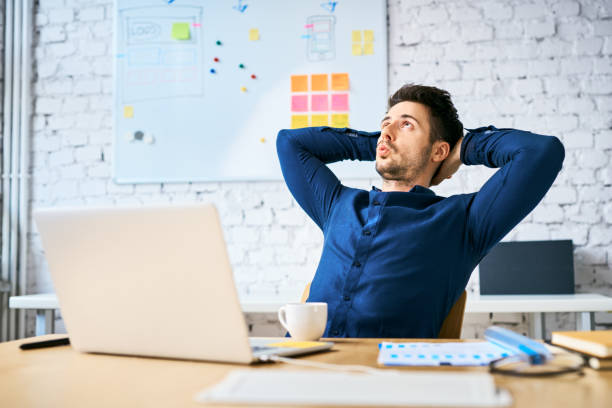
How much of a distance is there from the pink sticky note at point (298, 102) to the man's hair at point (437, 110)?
1.22 metres

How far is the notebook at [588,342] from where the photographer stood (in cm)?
72

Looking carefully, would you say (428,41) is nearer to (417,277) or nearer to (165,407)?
(417,277)

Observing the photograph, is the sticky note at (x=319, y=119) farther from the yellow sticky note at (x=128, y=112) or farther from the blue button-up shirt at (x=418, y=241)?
the blue button-up shirt at (x=418, y=241)

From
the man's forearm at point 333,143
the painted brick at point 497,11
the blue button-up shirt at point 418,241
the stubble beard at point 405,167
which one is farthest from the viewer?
the painted brick at point 497,11

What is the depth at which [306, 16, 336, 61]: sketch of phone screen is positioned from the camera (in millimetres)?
2949

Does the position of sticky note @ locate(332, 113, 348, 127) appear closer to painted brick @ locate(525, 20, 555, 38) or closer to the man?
painted brick @ locate(525, 20, 555, 38)

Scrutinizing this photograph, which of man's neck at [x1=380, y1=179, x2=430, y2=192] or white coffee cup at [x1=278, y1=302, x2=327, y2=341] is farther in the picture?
man's neck at [x1=380, y1=179, x2=430, y2=192]

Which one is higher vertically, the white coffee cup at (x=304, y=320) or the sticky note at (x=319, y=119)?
the sticky note at (x=319, y=119)

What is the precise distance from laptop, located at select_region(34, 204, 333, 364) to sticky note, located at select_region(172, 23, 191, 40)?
8.05 feet

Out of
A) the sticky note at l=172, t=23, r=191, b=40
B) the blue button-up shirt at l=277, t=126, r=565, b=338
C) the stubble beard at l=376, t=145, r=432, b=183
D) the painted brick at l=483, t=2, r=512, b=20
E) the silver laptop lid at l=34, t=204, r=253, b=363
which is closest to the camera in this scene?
the silver laptop lid at l=34, t=204, r=253, b=363

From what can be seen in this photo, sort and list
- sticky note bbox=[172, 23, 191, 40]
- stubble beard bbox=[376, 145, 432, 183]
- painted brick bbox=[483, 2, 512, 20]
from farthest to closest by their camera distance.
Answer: sticky note bbox=[172, 23, 191, 40] < painted brick bbox=[483, 2, 512, 20] < stubble beard bbox=[376, 145, 432, 183]

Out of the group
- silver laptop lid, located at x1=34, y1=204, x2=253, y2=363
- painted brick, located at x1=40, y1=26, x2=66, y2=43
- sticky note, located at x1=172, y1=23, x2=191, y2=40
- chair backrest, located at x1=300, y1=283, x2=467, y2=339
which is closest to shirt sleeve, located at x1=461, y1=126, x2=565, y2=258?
chair backrest, located at x1=300, y1=283, x2=467, y2=339

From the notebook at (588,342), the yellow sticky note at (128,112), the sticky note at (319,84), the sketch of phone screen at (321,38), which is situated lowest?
the notebook at (588,342)

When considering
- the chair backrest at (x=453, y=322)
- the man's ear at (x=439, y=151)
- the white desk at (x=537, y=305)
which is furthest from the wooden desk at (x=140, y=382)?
the white desk at (x=537, y=305)
